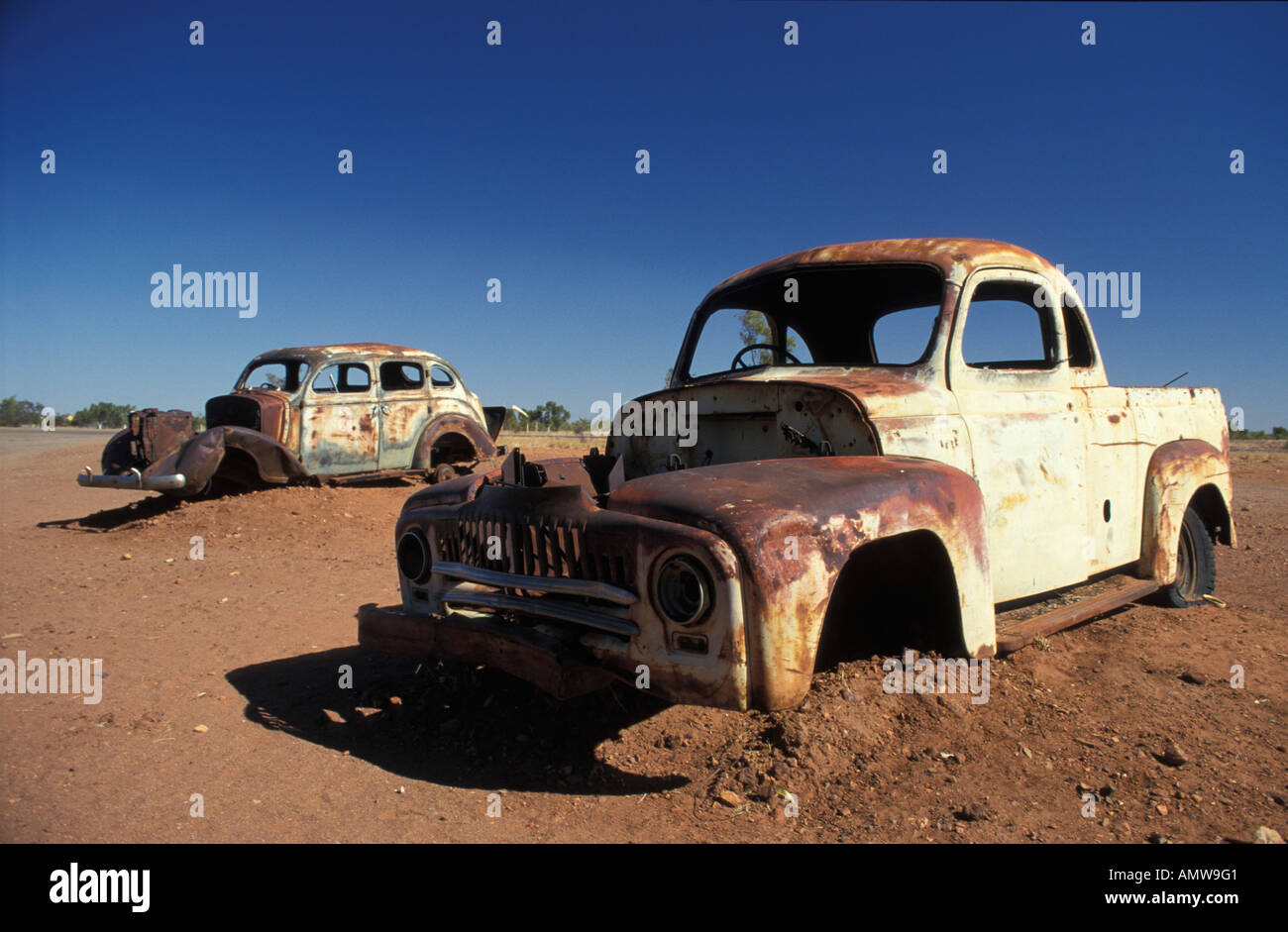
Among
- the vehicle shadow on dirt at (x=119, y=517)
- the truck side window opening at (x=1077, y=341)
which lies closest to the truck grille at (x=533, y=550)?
the truck side window opening at (x=1077, y=341)

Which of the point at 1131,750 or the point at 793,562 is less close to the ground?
the point at 793,562

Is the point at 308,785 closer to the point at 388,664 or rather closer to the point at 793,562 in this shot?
the point at 388,664

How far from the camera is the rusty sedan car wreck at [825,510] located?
2260mm

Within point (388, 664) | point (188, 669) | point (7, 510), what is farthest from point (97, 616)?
point (7, 510)

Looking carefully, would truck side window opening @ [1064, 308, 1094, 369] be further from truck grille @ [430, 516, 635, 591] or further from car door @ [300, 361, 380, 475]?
car door @ [300, 361, 380, 475]

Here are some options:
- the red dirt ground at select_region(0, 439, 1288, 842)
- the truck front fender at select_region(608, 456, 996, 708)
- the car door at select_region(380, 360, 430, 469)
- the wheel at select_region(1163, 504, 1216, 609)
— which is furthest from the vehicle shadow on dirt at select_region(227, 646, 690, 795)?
the car door at select_region(380, 360, 430, 469)

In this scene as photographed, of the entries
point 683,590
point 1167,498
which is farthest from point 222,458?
point 1167,498

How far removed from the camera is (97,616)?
5.34m

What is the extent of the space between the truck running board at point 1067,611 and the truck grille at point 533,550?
Result: 155 cm

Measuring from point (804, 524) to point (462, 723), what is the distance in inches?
70.9

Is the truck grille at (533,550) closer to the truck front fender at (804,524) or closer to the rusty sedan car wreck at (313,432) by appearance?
the truck front fender at (804,524)
